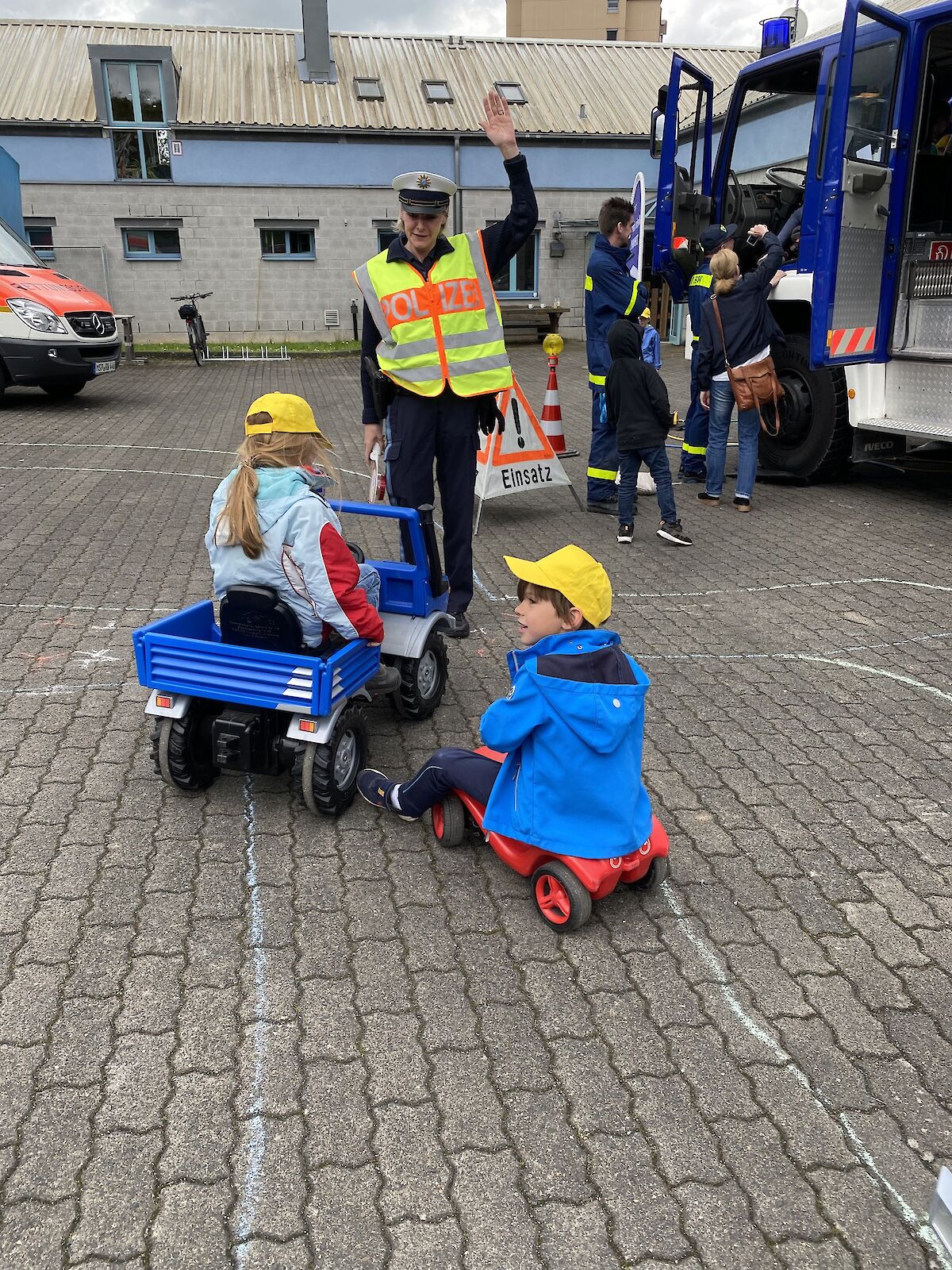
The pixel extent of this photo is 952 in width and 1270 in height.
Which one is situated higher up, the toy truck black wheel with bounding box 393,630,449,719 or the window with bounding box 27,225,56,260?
the window with bounding box 27,225,56,260

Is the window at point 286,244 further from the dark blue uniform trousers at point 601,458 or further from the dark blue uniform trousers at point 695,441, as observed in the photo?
the dark blue uniform trousers at point 601,458

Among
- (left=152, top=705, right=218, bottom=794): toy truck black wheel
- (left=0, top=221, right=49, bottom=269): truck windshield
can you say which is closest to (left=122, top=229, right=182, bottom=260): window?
(left=0, top=221, right=49, bottom=269): truck windshield

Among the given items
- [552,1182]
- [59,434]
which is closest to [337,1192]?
[552,1182]

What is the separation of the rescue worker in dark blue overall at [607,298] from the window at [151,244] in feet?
63.3

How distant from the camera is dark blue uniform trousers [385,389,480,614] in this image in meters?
4.98

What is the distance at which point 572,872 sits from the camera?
3023mm

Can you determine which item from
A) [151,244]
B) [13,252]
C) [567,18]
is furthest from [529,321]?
[567,18]

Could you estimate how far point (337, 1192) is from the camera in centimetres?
221

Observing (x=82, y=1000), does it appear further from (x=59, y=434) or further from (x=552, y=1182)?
(x=59, y=434)

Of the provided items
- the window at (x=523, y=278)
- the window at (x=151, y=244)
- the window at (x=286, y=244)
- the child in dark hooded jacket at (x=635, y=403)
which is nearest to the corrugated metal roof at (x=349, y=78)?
the window at (x=286, y=244)

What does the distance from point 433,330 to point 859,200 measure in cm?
464

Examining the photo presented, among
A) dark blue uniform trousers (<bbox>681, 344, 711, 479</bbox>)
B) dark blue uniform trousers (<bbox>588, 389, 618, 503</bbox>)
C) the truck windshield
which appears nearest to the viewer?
dark blue uniform trousers (<bbox>588, 389, 618, 503</bbox>)

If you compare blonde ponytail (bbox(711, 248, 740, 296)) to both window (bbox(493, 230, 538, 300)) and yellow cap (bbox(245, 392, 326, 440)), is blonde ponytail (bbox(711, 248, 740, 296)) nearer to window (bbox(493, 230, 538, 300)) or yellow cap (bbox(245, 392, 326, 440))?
yellow cap (bbox(245, 392, 326, 440))

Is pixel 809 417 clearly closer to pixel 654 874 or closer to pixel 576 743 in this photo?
pixel 654 874
